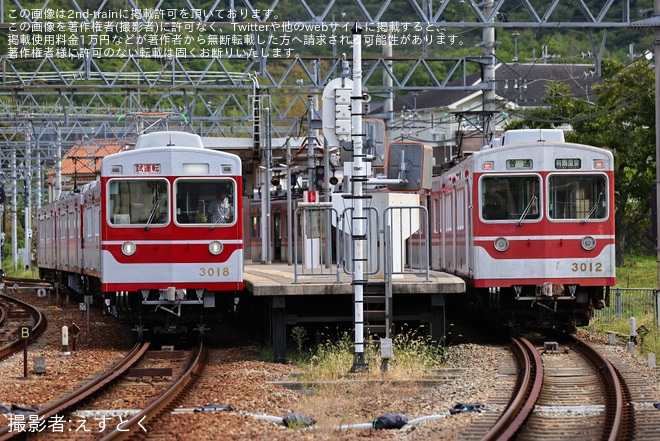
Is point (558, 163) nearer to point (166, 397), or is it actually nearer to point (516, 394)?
point (516, 394)

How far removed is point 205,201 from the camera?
634 inches

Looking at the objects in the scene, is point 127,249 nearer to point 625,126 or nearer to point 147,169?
point 147,169

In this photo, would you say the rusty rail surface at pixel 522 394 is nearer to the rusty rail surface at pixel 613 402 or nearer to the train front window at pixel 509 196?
the rusty rail surface at pixel 613 402

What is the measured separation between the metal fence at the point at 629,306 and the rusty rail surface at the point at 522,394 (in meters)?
4.64

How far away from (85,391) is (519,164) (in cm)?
745

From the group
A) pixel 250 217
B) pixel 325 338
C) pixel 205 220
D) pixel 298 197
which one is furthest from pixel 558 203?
pixel 250 217

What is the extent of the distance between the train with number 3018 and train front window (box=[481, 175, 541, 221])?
0.01 metres

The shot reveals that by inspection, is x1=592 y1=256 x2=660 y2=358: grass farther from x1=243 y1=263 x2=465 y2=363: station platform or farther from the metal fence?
x1=243 y1=263 x2=465 y2=363: station platform

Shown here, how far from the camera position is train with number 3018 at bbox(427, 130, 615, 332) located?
16344 mm

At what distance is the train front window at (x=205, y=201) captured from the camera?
16016 millimetres

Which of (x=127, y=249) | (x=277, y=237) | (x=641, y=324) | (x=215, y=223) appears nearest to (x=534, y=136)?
(x=641, y=324)

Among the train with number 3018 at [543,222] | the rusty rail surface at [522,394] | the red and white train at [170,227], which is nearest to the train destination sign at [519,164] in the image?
the train with number 3018 at [543,222]

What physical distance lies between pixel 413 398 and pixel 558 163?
613 cm

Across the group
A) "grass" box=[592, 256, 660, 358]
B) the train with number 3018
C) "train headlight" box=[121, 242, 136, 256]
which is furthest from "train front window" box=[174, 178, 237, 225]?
"grass" box=[592, 256, 660, 358]
